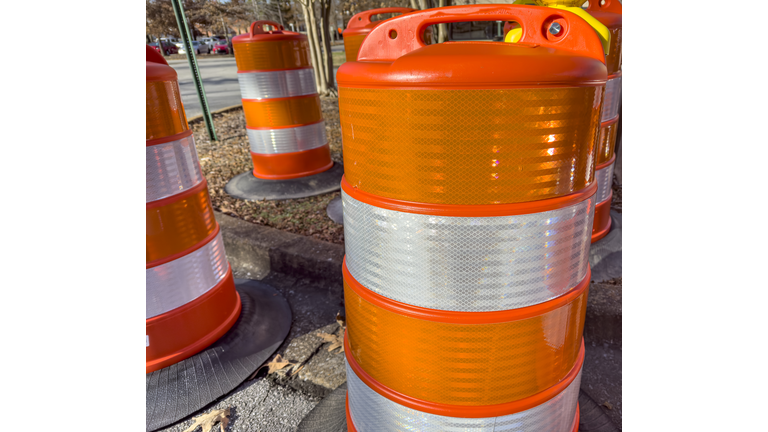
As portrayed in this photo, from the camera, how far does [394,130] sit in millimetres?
1387

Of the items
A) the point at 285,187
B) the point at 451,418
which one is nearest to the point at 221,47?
the point at 285,187

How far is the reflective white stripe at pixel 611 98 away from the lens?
3943 millimetres

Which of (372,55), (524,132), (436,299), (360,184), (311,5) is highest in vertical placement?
(311,5)

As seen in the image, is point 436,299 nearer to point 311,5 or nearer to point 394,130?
point 394,130

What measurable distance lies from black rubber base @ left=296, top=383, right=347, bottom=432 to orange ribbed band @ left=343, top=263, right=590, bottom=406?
1088 mm

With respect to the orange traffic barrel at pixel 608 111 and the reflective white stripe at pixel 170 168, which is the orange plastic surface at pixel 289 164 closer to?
the reflective white stripe at pixel 170 168

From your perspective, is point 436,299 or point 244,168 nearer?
point 436,299

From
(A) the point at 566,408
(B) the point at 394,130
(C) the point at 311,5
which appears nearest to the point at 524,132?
(B) the point at 394,130

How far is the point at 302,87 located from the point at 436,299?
5978 mm

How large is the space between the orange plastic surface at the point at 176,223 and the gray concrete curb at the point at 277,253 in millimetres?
1309

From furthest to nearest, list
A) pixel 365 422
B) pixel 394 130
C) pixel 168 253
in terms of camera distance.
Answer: pixel 168 253 < pixel 365 422 < pixel 394 130

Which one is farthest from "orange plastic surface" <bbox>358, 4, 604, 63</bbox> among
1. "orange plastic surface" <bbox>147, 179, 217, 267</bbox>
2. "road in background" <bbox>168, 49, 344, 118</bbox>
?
"road in background" <bbox>168, 49, 344, 118</bbox>

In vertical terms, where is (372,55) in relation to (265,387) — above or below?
above

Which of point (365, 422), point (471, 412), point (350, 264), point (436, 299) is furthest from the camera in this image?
point (365, 422)
